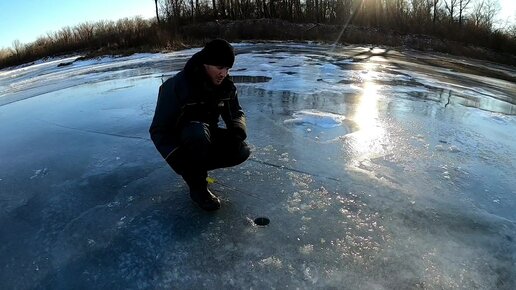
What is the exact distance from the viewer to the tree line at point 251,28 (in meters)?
26.0

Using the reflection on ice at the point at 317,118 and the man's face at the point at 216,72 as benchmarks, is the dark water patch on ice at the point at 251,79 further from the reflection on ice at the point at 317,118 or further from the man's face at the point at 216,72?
the man's face at the point at 216,72

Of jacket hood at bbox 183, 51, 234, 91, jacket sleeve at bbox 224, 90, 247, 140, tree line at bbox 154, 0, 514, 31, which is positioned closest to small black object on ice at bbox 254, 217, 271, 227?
jacket sleeve at bbox 224, 90, 247, 140

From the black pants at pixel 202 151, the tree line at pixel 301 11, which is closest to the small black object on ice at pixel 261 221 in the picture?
the black pants at pixel 202 151

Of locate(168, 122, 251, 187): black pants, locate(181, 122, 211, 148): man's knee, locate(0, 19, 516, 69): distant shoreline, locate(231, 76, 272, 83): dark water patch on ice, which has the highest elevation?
locate(0, 19, 516, 69): distant shoreline

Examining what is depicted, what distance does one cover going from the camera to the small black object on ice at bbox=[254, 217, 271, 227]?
2.68 metres

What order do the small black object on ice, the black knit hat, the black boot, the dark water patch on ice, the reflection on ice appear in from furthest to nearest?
the dark water patch on ice < the reflection on ice < the black boot < the small black object on ice < the black knit hat

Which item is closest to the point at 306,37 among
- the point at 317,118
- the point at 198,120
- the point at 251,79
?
the point at 251,79

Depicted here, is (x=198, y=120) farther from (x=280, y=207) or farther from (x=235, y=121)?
(x=280, y=207)

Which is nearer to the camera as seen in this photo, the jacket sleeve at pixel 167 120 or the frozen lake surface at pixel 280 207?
the frozen lake surface at pixel 280 207

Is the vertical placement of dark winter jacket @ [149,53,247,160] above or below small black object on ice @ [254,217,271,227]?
above

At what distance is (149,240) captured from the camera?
8.28 feet

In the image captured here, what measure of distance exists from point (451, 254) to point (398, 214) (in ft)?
1.60

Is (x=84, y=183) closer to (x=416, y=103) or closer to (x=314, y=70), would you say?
(x=416, y=103)

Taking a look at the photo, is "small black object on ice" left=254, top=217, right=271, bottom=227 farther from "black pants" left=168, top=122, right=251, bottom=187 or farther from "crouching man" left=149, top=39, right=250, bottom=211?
"black pants" left=168, top=122, right=251, bottom=187
